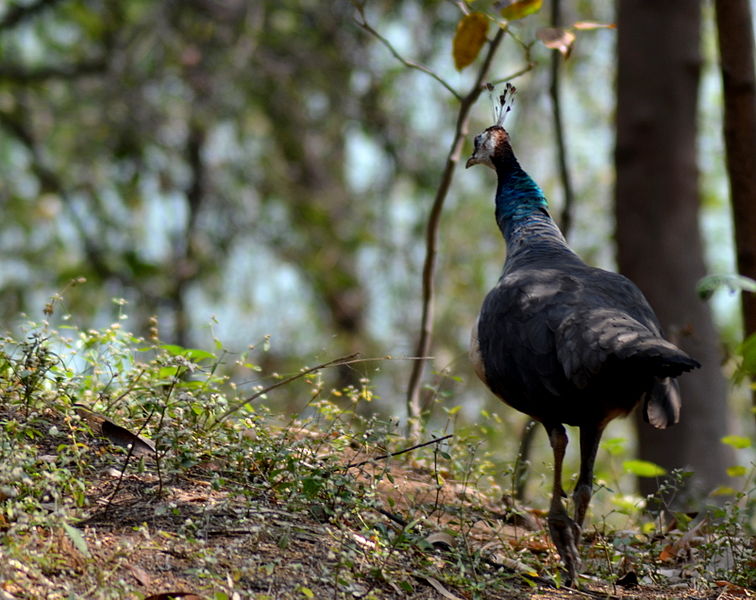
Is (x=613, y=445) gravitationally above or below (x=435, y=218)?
below

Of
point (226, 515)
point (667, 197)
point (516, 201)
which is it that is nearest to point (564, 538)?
point (226, 515)

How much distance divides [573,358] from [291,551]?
1400 millimetres

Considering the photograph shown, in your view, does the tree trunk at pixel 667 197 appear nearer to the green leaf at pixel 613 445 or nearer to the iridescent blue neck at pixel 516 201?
the green leaf at pixel 613 445

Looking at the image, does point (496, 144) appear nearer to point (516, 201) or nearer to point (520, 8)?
point (516, 201)

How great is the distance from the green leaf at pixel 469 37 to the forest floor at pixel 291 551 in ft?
7.31

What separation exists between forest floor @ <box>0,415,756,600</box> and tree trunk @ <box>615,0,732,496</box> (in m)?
3.11

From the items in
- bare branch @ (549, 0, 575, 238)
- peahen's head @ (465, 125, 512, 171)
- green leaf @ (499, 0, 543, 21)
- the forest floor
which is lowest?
the forest floor

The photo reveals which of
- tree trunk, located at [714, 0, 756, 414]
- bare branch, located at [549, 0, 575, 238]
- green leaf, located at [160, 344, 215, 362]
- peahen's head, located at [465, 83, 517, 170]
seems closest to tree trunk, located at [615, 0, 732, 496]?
bare branch, located at [549, 0, 575, 238]

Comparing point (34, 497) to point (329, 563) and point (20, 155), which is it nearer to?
point (329, 563)

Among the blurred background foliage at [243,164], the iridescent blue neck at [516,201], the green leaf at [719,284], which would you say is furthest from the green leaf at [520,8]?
the blurred background foliage at [243,164]

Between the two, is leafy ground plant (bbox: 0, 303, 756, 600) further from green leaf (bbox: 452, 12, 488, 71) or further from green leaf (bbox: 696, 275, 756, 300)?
green leaf (bbox: 452, 12, 488, 71)

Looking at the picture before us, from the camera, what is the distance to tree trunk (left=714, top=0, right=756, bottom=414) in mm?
6148

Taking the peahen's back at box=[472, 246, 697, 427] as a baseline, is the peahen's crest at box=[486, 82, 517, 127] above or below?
above

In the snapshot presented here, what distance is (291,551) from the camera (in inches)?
150
